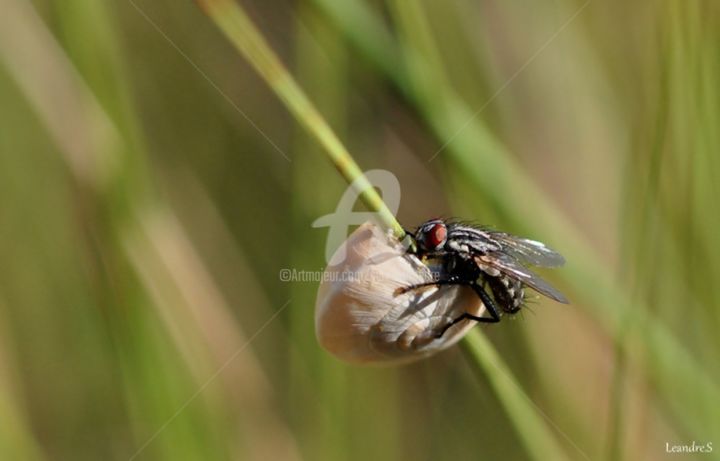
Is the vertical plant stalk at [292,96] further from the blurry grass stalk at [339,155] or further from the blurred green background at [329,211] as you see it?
the blurred green background at [329,211]

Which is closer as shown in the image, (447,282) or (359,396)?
(447,282)

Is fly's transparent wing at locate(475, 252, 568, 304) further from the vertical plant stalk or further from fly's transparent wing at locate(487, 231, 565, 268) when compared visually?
the vertical plant stalk

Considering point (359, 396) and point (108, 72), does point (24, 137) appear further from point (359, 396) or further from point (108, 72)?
point (359, 396)

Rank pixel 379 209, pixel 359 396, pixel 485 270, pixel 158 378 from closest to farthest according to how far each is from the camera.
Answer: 1. pixel 379 209
2. pixel 158 378
3. pixel 485 270
4. pixel 359 396

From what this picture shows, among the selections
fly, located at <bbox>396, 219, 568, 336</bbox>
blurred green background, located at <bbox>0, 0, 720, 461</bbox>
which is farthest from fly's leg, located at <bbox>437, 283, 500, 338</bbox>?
blurred green background, located at <bbox>0, 0, 720, 461</bbox>

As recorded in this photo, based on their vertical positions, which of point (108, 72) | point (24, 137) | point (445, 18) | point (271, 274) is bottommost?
point (271, 274)

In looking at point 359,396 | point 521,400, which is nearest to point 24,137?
point 359,396

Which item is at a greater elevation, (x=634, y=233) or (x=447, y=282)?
(x=447, y=282)

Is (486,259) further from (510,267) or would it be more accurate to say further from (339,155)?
(339,155)

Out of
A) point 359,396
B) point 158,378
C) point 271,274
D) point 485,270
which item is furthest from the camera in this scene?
point 271,274
